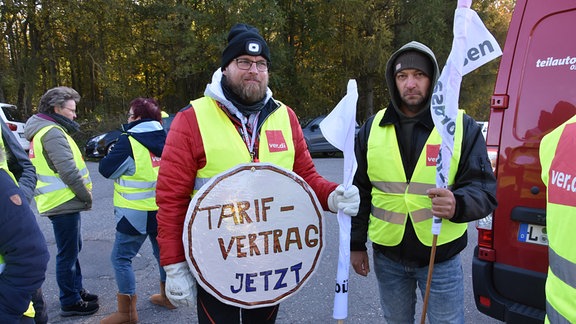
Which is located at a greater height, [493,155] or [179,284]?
[493,155]

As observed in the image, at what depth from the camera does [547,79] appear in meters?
2.40

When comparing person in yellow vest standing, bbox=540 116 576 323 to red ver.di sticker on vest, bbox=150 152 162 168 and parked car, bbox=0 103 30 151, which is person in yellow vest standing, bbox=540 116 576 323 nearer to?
red ver.di sticker on vest, bbox=150 152 162 168

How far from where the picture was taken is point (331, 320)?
3.41m

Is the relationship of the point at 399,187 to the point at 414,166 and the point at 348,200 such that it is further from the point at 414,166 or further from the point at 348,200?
the point at 348,200

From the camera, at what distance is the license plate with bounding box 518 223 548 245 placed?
7.98 feet

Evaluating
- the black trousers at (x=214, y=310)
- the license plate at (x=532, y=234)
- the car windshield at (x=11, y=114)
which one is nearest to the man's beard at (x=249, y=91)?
the black trousers at (x=214, y=310)

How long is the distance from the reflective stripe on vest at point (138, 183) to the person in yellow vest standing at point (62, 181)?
33 centimetres

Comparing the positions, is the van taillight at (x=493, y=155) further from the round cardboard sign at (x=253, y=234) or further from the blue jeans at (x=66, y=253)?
the blue jeans at (x=66, y=253)

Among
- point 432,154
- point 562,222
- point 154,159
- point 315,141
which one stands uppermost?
point 432,154

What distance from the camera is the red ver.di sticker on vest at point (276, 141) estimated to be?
2.19m

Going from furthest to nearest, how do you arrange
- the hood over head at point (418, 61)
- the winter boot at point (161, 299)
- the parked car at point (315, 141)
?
the parked car at point (315, 141) → the winter boot at point (161, 299) → the hood over head at point (418, 61)

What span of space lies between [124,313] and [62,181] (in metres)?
1.16

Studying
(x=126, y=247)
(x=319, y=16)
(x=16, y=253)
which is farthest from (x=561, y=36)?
(x=319, y=16)

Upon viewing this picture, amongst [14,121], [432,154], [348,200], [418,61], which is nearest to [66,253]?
[348,200]
